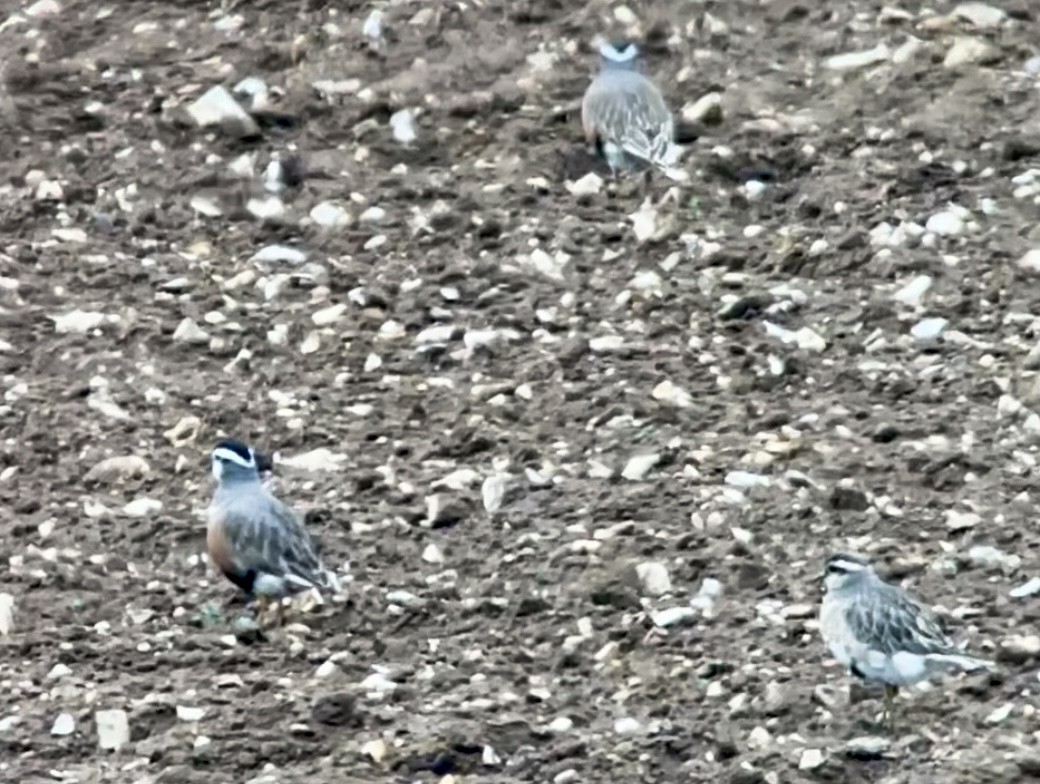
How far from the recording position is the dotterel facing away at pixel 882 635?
5188 mm

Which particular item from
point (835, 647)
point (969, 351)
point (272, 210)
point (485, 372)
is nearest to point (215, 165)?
point (272, 210)

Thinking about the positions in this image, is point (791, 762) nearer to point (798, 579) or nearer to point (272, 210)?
point (798, 579)

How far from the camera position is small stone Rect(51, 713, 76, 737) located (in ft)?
18.1

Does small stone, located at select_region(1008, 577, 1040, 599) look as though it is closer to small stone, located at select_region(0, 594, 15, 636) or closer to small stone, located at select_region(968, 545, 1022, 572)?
small stone, located at select_region(968, 545, 1022, 572)

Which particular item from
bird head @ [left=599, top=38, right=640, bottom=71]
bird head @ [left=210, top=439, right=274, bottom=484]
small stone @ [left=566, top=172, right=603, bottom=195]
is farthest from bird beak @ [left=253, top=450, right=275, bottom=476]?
bird head @ [left=599, top=38, right=640, bottom=71]

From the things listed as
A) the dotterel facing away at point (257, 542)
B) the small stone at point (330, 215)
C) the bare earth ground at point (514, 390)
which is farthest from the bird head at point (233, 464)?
the small stone at point (330, 215)

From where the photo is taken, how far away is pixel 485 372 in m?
6.96

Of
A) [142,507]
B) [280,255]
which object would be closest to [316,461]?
[142,507]

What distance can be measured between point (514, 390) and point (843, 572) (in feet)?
5.59

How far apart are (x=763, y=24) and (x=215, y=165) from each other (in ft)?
7.25

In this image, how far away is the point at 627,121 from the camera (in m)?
7.82

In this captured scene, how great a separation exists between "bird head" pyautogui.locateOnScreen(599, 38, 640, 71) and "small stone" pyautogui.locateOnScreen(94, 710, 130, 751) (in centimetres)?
350

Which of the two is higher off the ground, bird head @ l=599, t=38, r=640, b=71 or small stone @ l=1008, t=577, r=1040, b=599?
bird head @ l=599, t=38, r=640, b=71

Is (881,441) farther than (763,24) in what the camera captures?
No
